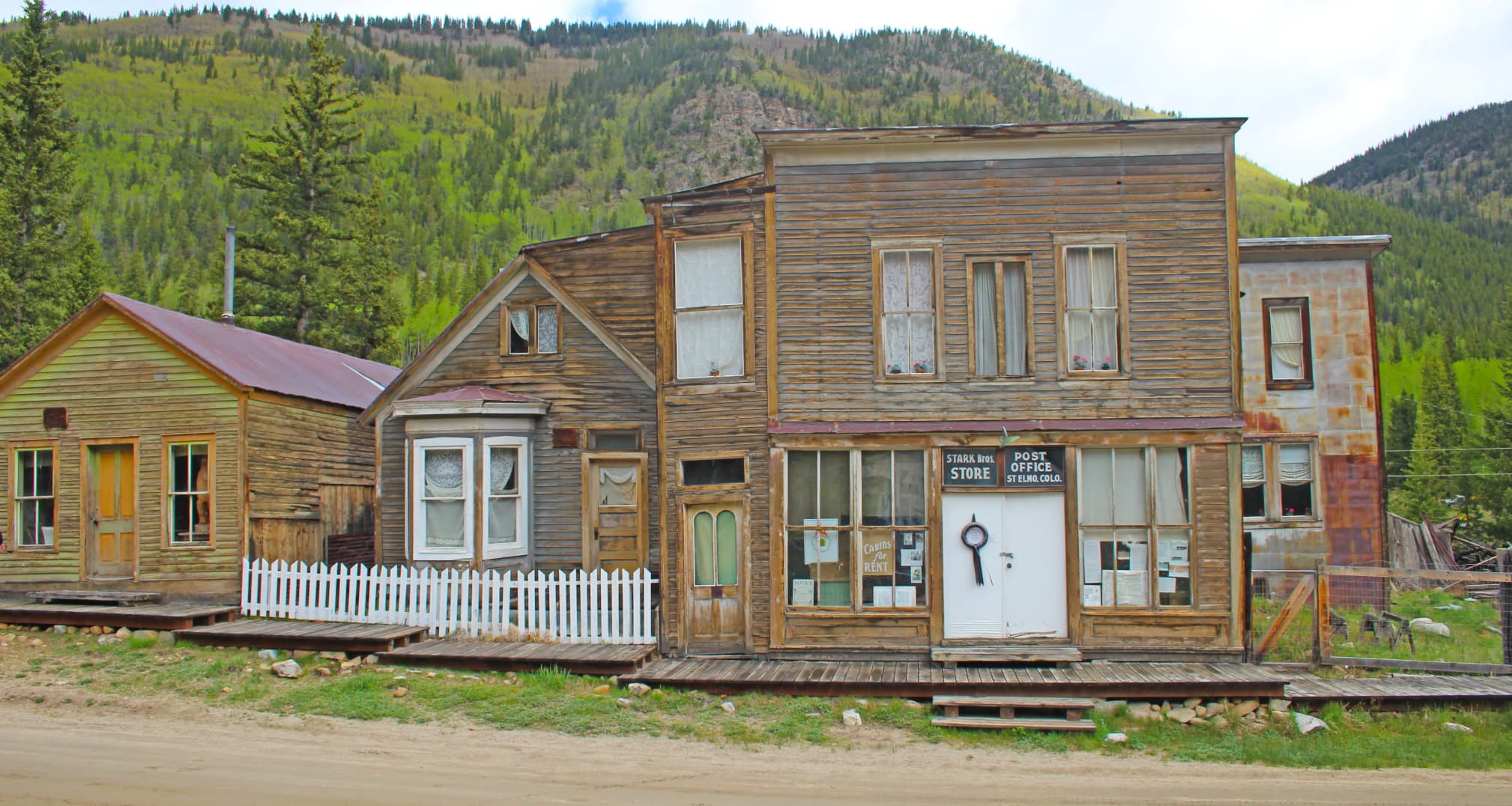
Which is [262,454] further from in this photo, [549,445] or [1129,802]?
[1129,802]

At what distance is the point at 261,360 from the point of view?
18.2 m

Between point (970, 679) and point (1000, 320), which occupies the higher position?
point (1000, 320)

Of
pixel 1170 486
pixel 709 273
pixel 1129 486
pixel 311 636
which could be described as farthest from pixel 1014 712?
pixel 311 636

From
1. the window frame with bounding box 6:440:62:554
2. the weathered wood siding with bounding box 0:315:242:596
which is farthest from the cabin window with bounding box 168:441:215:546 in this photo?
the window frame with bounding box 6:440:62:554

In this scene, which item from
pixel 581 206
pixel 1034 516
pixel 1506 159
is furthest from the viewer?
pixel 1506 159

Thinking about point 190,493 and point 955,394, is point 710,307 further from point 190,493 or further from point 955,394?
point 190,493

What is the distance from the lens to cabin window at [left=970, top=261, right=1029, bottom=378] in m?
13.7

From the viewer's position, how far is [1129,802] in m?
8.75

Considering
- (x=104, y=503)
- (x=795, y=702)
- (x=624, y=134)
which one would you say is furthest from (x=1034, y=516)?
(x=624, y=134)

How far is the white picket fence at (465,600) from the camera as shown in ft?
46.1

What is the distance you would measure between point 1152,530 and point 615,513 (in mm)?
7898

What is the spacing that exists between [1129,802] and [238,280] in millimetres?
33488

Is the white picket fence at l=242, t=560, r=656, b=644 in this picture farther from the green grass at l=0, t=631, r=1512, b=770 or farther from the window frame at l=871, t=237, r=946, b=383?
the window frame at l=871, t=237, r=946, b=383

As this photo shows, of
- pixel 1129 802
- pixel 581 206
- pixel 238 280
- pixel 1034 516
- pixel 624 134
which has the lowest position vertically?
pixel 1129 802
